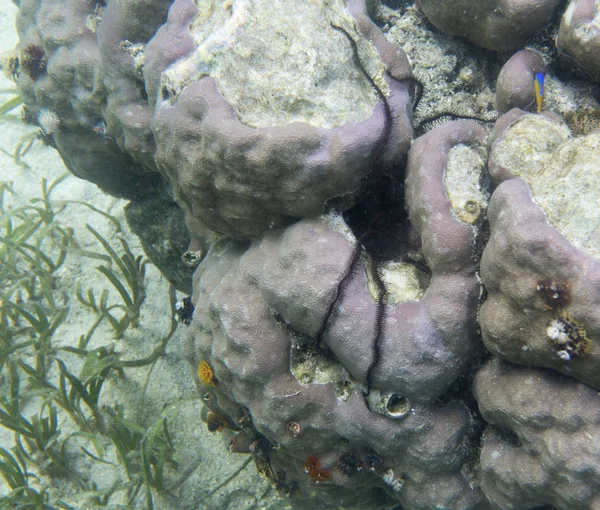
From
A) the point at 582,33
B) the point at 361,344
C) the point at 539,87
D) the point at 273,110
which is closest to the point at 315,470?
the point at 361,344

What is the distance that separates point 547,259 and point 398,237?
0.94 m

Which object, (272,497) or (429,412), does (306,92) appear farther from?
(272,497)

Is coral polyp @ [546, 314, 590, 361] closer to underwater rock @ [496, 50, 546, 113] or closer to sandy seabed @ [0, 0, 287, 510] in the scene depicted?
underwater rock @ [496, 50, 546, 113]

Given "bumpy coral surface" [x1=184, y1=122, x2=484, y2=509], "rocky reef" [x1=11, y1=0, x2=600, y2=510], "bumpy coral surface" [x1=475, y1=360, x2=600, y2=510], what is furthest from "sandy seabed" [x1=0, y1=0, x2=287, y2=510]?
"bumpy coral surface" [x1=475, y1=360, x2=600, y2=510]

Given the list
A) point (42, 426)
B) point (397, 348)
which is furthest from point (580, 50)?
point (42, 426)

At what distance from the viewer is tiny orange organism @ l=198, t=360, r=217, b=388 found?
112 inches

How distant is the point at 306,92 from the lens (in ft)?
7.72

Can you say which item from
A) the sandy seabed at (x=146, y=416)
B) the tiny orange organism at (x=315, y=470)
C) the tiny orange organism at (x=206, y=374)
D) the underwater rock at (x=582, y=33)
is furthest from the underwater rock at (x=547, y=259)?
the sandy seabed at (x=146, y=416)

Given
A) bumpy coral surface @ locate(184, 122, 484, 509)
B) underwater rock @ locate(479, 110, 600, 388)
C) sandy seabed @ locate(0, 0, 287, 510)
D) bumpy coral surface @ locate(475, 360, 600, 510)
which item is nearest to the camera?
underwater rock @ locate(479, 110, 600, 388)

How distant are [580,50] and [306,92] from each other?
4.98ft

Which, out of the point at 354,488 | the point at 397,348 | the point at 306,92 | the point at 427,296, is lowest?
the point at 354,488

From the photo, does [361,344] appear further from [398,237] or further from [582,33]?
[582,33]

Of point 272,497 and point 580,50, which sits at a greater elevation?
point 580,50

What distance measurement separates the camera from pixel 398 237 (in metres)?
2.50
